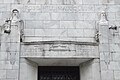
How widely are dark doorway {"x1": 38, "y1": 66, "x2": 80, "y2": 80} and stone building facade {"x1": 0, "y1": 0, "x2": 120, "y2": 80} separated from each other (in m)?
0.16

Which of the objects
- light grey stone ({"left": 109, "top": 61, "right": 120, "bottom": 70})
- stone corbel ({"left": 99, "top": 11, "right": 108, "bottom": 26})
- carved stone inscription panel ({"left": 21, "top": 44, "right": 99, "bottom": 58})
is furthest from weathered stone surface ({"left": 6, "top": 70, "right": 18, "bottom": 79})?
stone corbel ({"left": 99, "top": 11, "right": 108, "bottom": 26})

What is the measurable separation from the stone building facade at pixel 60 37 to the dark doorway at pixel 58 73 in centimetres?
16

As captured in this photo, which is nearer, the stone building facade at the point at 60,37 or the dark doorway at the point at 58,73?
the stone building facade at the point at 60,37

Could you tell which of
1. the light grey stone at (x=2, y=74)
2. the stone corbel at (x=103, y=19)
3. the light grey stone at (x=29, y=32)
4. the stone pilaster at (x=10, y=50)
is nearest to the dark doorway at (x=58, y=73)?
the light grey stone at (x=29, y=32)

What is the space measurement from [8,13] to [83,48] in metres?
4.67

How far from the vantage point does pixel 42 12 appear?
14617 millimetres

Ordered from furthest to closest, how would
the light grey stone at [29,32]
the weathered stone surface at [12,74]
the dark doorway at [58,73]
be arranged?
the dark doorway at [58,73]
the light grey stone at [29,32]
the weathered stone surface at [12,74]

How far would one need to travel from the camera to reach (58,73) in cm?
1448

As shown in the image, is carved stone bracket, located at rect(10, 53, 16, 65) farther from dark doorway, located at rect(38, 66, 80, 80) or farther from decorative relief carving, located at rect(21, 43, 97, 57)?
dark doorway, located at rect(38, 66, 80, 80)

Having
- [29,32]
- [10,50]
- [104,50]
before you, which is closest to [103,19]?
[104,50]

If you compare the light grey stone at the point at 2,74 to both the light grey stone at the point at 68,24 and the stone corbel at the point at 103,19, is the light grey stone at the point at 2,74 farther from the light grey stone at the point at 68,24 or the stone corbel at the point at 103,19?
the stone corbel at the point at 103,19

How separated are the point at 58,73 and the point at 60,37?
2.00 metres

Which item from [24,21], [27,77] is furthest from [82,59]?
[24,21]

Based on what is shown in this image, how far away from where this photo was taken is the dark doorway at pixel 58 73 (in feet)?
47.0
